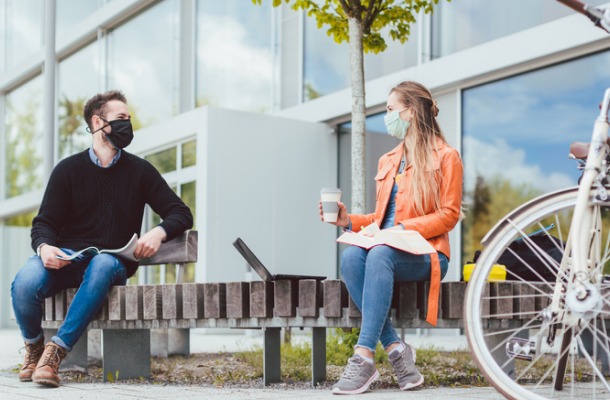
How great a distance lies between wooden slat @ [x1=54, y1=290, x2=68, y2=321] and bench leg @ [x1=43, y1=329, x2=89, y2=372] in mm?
596

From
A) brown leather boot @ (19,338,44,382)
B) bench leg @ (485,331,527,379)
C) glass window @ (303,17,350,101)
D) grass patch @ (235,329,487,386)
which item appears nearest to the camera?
bench leg @ (485,331,527,379)

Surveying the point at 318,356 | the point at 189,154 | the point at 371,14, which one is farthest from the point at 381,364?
the point at 189,154

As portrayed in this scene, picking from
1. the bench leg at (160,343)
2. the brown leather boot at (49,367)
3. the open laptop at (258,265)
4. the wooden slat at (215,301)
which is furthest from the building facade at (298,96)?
the open laptop at (258,265)

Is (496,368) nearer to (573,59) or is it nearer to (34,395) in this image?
(34,395)

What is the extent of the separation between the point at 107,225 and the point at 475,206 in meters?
6.69

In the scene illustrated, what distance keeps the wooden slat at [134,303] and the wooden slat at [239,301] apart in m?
0.58

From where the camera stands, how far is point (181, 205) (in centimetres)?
497

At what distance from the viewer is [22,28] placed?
25.1 meters

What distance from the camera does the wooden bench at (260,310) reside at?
380 centimetres

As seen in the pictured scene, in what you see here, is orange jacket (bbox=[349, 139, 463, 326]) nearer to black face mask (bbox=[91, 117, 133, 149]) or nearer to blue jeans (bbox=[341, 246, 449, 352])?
blue jeans (bbox=[341, 246, 449, 352])

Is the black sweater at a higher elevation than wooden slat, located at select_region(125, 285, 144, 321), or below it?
higher

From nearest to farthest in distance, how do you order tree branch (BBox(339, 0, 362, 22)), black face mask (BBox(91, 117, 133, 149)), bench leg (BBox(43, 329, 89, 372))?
black face mask (BBox(91, 117, 133, 149)) → bench leg (BBox(43, 329, 89, 372)) → tree branch (BBox(339, 0, 362, 22))

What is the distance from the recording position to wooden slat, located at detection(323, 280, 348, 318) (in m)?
3.99

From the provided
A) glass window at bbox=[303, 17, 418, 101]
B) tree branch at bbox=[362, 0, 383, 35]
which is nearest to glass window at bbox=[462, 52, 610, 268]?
glass window at bbox=[303, 17, 418, 101]
